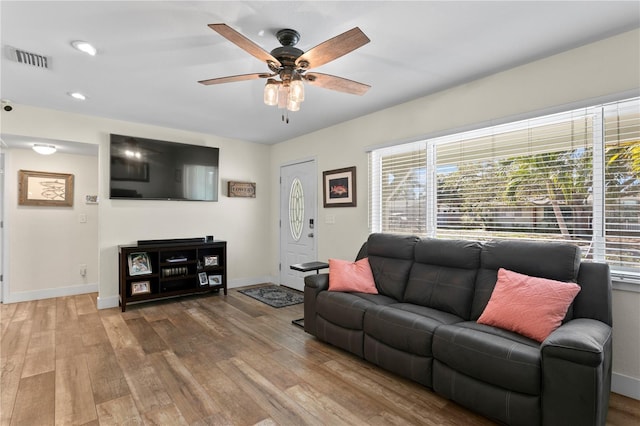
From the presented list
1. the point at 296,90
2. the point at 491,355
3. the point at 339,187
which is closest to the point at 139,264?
the point at 339,187

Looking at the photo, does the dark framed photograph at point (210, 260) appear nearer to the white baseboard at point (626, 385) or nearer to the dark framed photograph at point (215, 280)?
the dark framed photograph at point (215, 280)

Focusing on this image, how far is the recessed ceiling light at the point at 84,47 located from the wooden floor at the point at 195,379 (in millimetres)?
2441

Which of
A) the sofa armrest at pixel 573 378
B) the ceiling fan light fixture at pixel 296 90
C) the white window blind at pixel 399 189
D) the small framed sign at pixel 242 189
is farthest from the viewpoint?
the small framed sign at pixel 242 189

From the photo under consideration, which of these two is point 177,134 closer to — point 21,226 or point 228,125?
point 228,125

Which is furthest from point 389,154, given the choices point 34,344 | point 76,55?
point 34,344

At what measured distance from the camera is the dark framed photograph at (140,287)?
4.06 meters

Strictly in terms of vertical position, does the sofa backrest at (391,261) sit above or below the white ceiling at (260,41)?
below

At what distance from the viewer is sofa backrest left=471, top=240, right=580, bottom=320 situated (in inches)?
83.6

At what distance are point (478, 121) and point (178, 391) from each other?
3.29 meters

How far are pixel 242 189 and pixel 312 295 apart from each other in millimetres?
2771

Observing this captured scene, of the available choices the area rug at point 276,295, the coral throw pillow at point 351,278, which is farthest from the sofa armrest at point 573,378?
the area rug at point 276,295

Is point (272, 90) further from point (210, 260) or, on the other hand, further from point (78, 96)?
point (210, 260)

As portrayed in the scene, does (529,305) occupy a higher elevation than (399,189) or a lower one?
lower

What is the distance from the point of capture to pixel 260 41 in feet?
7.46
